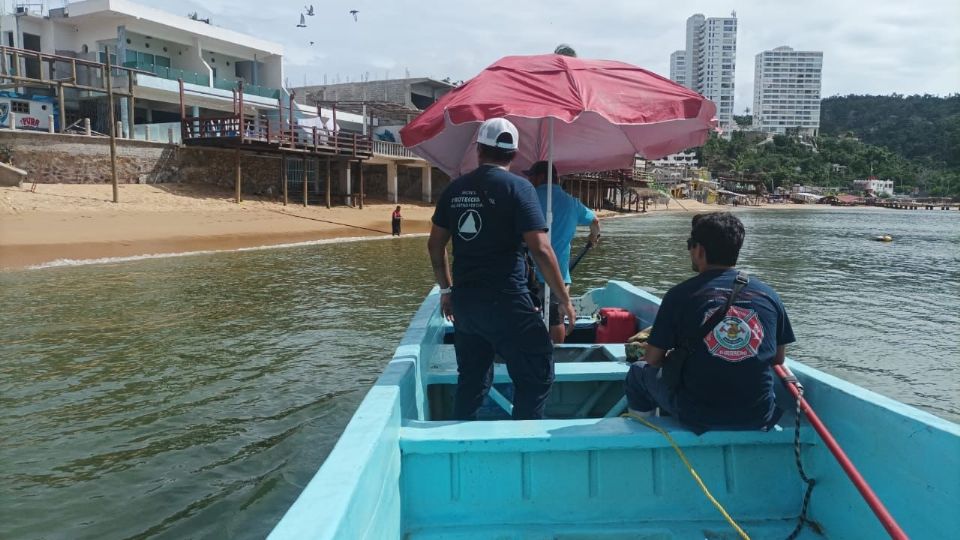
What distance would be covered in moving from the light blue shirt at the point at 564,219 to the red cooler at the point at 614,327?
0.93m

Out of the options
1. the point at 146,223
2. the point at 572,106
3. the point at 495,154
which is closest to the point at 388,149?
the point at 146,223

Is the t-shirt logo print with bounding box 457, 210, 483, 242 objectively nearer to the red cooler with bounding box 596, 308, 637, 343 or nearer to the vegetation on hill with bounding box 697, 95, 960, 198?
the red cooler with bounding box 596, 308, 637, 343

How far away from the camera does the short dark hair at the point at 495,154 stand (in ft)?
10.5

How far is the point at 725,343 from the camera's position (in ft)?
8.93

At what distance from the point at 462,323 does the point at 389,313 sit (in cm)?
808

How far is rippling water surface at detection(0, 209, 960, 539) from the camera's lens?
452 cm

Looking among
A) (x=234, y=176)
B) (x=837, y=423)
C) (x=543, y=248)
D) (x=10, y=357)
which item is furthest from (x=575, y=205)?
(x=234, y=176)

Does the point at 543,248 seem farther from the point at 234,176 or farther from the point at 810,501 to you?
the point at 234,176

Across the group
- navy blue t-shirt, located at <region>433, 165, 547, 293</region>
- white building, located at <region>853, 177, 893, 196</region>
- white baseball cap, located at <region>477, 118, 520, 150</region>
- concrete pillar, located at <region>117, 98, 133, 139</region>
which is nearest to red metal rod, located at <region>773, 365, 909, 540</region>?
navy blue t-shirt, located at <region>433, 165, 547, 293</region>

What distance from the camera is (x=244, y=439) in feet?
18.0

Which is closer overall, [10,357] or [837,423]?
[837,423]

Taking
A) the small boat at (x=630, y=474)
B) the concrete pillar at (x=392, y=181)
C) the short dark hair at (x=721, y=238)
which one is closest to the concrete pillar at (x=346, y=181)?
the concrete pillar at (x=392, y=181)

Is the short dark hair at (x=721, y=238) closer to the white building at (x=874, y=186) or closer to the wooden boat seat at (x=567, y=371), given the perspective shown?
the wooden boat seat at (x=567, y=371)

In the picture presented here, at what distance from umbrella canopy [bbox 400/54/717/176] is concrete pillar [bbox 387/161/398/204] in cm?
3495
